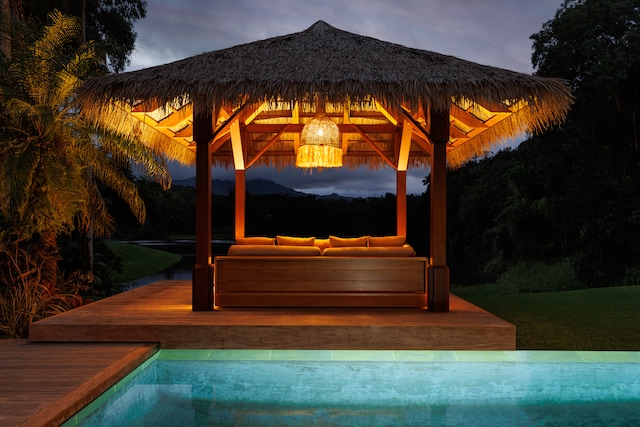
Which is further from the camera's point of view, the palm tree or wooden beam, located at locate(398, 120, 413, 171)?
wooden beam, located at locate(398, 120, 413, 171)

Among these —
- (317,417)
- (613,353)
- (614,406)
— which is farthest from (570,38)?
(317,417)

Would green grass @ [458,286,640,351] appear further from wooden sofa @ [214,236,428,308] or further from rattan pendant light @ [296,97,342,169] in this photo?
rattan pendant light @ [296,97,342,169]

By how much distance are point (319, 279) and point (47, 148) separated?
3.45 m

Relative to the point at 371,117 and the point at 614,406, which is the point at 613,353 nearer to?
the point at 614,406

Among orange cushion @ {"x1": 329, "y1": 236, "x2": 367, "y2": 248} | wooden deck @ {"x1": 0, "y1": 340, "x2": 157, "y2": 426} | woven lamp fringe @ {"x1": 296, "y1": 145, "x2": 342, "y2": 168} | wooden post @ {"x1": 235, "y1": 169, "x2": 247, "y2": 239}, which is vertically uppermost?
woven lamp fringe @ {"x1": 296, "y1": 145, "x2": 342, "y2": 168}

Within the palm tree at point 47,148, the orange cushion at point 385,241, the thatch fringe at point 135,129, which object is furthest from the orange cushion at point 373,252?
the thatch fringe at point 135,129

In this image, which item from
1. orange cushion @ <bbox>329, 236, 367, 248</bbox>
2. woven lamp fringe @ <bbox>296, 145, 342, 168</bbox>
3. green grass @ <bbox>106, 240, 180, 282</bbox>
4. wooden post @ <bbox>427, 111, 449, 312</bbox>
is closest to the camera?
wooden post @ <bbox>427, 111, 449, 312</bbox>

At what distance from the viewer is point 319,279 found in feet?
22.0

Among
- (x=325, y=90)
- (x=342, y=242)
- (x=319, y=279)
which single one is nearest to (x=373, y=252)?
(x=342, y=242)

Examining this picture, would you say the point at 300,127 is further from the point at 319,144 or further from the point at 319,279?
the point at 319,279

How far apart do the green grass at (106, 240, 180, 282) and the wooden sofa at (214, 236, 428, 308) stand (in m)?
19.3

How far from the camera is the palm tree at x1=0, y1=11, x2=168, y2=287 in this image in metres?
6.74

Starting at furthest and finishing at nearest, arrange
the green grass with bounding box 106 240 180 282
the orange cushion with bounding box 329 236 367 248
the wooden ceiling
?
the green grass with bounding box 106 240 180 282
the wooden ceiling
the orange cushion with bounding box 329 236 367 248

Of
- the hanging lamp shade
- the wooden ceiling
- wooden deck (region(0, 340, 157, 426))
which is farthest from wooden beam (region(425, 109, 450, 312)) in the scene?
wooden deck (region(0, 340, 157, 426))
